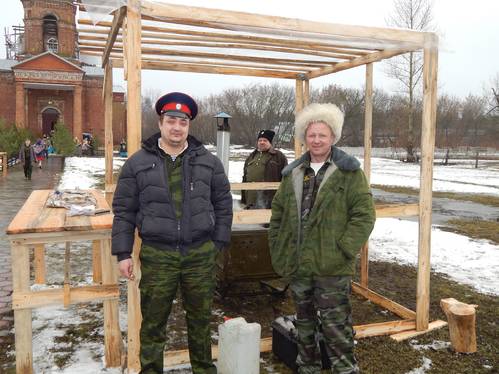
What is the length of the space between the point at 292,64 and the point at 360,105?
3669cm

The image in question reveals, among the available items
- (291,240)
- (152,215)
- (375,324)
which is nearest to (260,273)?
(375,324)

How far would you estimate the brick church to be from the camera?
124 feet

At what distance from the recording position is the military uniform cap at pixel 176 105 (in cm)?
298

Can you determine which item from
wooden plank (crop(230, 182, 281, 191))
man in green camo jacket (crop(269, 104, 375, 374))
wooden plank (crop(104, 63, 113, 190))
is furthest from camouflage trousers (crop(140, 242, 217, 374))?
wooden plank (crop(230, 182, 281, 191))

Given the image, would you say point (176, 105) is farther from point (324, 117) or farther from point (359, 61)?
point (359, 61)

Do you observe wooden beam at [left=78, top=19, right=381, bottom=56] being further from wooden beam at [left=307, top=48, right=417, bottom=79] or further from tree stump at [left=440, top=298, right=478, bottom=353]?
tree stump at [left=440, top=298, right=478, bottom=353]

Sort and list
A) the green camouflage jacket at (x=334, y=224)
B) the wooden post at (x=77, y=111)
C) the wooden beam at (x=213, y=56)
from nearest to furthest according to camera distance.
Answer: the green camouflage jacket at (x=334, y=224), the wooden beam at (x=213, y=56), the wooden post at (x=77, y=111)

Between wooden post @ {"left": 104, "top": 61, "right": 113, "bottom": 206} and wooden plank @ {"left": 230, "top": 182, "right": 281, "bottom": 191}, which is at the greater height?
wooden post @ {"left": 104, "top": 61, "right": 113, "bottom": 206}

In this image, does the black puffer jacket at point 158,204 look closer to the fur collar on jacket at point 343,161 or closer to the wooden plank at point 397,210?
the fur collar on jacket at point 343,161

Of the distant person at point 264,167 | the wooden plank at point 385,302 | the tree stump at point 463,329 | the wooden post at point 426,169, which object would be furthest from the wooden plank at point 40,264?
the tree stump at point 463,329

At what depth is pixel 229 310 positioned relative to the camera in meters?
4.93

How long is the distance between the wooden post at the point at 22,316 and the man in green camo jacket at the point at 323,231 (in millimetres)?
1784

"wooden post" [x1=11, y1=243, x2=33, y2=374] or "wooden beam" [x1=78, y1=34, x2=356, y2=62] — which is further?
"wooden beam" [x1=78, y1=34, x2=356, y2=62]

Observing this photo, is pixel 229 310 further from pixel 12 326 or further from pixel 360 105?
pixel 360 105
